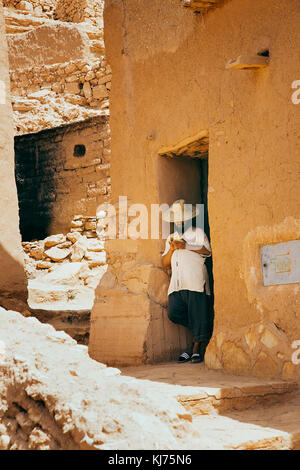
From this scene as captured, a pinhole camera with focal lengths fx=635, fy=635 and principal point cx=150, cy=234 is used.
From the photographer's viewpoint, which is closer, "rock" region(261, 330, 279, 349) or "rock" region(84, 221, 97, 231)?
"rock" region(261, 330, 279, 349)

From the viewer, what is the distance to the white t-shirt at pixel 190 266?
5457 millimetres

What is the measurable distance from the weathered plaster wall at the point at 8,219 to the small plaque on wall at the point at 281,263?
109 inches

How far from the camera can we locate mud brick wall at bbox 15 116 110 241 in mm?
11609

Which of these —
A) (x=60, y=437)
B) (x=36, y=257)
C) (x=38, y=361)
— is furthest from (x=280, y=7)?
(x=36, y=257)

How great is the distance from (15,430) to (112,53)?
13.9 feet

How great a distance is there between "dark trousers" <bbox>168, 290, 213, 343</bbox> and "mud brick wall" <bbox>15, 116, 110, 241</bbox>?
6101 millimetres

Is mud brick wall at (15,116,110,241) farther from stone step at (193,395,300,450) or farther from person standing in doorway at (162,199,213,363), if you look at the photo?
stone step at (193,395,300,450)

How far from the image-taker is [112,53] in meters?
6.27

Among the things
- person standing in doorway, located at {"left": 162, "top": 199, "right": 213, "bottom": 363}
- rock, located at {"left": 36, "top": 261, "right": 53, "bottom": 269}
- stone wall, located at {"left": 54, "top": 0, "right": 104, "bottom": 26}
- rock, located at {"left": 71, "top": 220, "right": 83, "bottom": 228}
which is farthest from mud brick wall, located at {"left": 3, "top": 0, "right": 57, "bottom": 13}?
person standing in doorway, located at {"left": 162, "top": 199, "right": 213, "bottom": 363}

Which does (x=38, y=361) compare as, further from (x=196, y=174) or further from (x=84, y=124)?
(x=84, y=124)

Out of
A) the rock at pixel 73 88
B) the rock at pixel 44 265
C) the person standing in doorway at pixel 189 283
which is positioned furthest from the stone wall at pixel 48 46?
the person standing in doorway at pixel 189 283

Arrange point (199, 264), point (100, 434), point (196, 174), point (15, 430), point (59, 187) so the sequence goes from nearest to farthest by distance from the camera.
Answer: point (100, 434), point (15, 430), point (199, 264), point (196, 174), point (59, 187)

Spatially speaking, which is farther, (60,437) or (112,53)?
(112,53)

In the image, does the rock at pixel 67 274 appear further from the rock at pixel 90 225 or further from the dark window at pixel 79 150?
the dark window at pixel 79 150
